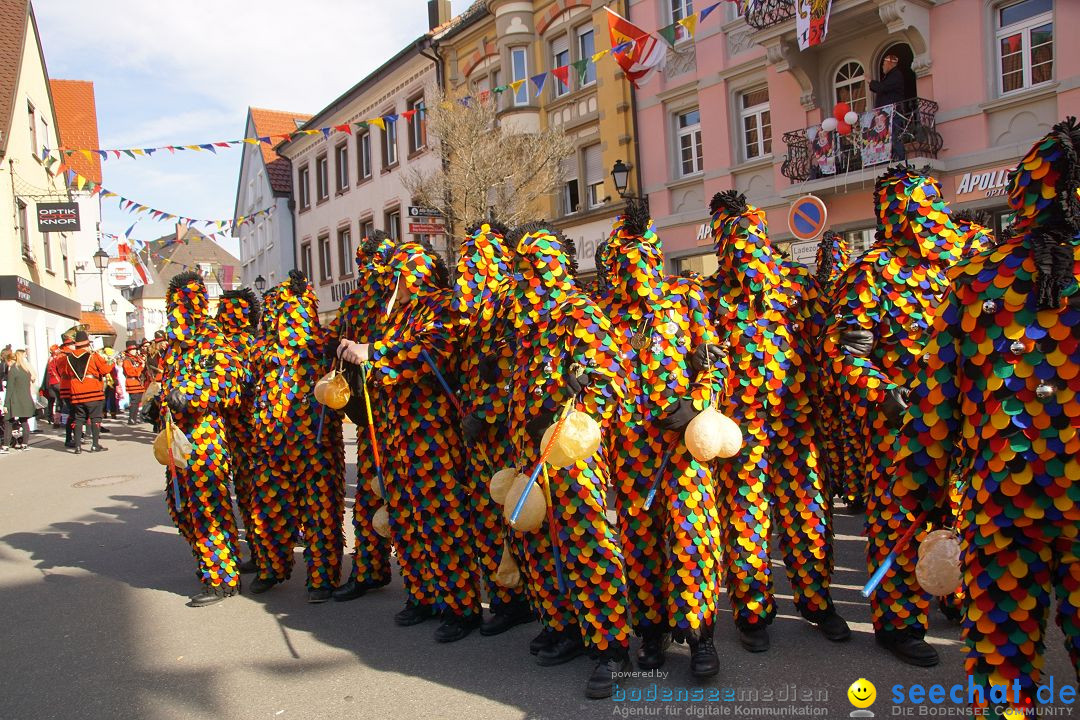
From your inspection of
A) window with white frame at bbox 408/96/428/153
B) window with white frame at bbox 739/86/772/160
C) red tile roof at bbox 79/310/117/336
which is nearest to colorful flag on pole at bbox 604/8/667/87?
window with white frame at bbox 739/86/772/160

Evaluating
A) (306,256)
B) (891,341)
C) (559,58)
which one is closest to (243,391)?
(891,341)

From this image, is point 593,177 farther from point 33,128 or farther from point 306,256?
point 306,256

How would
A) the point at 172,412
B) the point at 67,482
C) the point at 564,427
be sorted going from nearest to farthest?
the point at 564,427 < the point at 172,412 < the point at 67,482

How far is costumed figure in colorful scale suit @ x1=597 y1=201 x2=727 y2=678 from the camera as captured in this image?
352 cm

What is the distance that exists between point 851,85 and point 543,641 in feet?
44.8

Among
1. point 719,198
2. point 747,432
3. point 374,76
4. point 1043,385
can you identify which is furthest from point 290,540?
point 374,76

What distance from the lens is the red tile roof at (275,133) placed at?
35.9 meters

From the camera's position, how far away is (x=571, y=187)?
2086 centimetres

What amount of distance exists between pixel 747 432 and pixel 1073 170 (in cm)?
189

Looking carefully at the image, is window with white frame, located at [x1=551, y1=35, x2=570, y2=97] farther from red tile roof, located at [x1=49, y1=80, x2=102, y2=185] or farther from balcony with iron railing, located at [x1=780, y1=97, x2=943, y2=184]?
red tile roof, located at [x1=49, y1=80, x2=102, y2=185]

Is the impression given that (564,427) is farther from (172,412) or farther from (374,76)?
(374,76)

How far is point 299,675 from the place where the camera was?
4.05 m

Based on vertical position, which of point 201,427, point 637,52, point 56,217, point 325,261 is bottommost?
point 201,427

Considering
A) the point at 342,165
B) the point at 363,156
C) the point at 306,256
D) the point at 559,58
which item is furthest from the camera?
the point at 306,256
